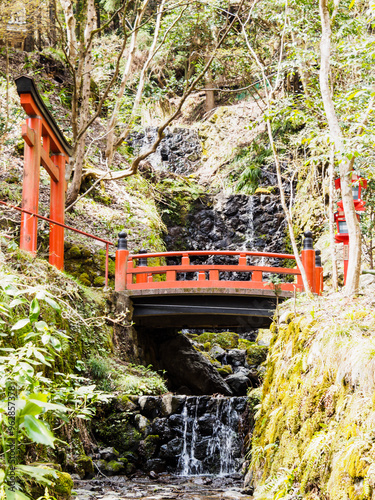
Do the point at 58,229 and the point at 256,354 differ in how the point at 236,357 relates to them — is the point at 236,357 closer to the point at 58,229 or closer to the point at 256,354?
the point at 256,354

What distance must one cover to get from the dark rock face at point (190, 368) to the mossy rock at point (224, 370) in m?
0.67

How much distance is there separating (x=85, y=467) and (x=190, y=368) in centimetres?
501

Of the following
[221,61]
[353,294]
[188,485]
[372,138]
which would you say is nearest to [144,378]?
[188,485]

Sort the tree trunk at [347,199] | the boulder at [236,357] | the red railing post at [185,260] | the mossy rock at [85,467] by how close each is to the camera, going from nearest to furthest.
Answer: the tree trunk at [347,199] < the mossy rock at [85,467] < the red railing post at [185,260] < the boulder at [236,357]

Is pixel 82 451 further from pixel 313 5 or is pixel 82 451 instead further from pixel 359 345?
pixel 313 5

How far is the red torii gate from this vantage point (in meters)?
8.26

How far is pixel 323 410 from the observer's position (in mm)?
4676

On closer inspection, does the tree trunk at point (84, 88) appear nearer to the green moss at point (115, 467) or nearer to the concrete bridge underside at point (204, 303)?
the concrete bridge underside at point (204, 303)

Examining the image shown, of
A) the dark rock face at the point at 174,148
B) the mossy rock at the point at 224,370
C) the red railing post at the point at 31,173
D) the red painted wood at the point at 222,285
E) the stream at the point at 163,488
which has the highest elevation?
the dark rock face at the point at 174,148

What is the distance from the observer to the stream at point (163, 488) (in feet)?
21.4

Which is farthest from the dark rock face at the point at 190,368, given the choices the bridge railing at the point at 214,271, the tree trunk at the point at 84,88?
the tree trunk at the point at 84,88

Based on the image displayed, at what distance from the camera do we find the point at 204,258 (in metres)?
17.8

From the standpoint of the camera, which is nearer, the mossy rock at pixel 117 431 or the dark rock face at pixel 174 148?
the mossy rock at pixel 117 431

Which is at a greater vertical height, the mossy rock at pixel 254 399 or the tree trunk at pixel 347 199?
the tree trunk at pixel 347 199
